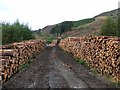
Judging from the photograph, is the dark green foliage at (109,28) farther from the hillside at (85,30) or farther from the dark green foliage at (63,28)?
the dark green foliage at (63,28)

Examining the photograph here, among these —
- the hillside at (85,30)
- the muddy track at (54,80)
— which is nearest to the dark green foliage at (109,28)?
the hillside at (85,30)

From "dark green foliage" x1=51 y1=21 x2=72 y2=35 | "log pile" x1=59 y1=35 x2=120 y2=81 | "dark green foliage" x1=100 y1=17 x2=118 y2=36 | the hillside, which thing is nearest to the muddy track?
"log pile" x1=59 y1=35 x2=120 y2=81

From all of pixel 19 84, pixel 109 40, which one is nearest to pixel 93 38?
pixel 109 40

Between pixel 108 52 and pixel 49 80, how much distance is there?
388 cm

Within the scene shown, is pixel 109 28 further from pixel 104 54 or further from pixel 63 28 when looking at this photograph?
pixel 63 28

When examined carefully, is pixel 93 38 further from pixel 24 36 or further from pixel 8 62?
pixel 24 36

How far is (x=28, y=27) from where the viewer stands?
66438 millimetres

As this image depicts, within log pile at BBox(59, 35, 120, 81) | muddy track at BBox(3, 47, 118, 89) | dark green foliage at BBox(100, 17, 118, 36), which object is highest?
→ dark green foliage at BBox(100, 17, 118, 36)

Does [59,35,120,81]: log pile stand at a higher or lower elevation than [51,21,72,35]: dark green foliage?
lower

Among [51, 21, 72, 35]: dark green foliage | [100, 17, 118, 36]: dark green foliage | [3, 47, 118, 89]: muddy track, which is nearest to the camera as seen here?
[3, 47, 118, 89]: muddy track

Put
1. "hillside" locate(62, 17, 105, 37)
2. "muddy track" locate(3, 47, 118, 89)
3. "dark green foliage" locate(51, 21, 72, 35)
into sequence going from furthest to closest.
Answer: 1. "dark green foliage" locate(51, 21, 72, 35)
2. "hillside" locate(62, 17, 105, 37)
3. "muddy track" locate(3, 47, 118, 89)

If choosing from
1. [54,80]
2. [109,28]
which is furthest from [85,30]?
[54,80]

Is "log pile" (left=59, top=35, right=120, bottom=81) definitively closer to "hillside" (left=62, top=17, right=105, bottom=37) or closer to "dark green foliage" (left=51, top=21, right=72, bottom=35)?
"hillside" (left=62, top=17, right=105, bottom=37)

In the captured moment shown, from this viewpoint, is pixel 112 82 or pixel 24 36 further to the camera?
pixel 24 36
